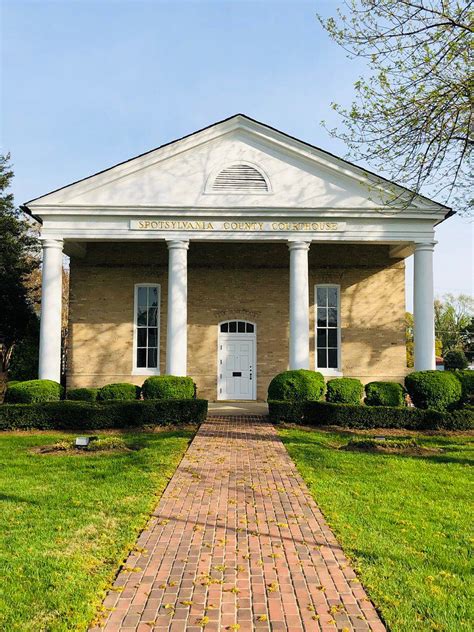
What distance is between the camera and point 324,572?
17.5 feet

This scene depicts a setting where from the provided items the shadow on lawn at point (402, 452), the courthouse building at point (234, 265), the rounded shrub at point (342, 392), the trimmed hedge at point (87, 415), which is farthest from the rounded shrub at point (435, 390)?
the trimmed hedge at point (87, 415)

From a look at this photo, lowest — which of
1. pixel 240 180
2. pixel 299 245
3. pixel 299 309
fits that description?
pixel 299 309

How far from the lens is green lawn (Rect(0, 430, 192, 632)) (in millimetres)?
4621

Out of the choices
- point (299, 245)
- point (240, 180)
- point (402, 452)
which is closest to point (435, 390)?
point (402, 452)

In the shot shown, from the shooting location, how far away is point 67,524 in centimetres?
678

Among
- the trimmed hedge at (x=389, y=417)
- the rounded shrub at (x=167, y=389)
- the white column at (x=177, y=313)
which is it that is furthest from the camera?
the white column at (x=177, y=313)

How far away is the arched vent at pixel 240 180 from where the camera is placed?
19656 millimetres

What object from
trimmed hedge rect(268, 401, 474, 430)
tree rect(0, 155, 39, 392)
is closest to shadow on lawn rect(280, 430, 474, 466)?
trimmed hedge rect(268, 401, 474, 430)

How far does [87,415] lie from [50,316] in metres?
4.92

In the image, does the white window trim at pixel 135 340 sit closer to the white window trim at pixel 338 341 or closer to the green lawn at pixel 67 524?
the white window trim at pixel 338 341

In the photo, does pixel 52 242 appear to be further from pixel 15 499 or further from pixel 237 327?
pixel 15 499

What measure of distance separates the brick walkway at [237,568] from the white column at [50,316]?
11061mm

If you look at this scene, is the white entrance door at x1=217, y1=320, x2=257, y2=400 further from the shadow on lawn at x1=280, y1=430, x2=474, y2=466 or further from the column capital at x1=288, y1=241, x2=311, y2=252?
the shadow on lawn at x1=280, y1=430, x2=474, y2=466

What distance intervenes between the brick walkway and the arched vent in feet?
41.4
